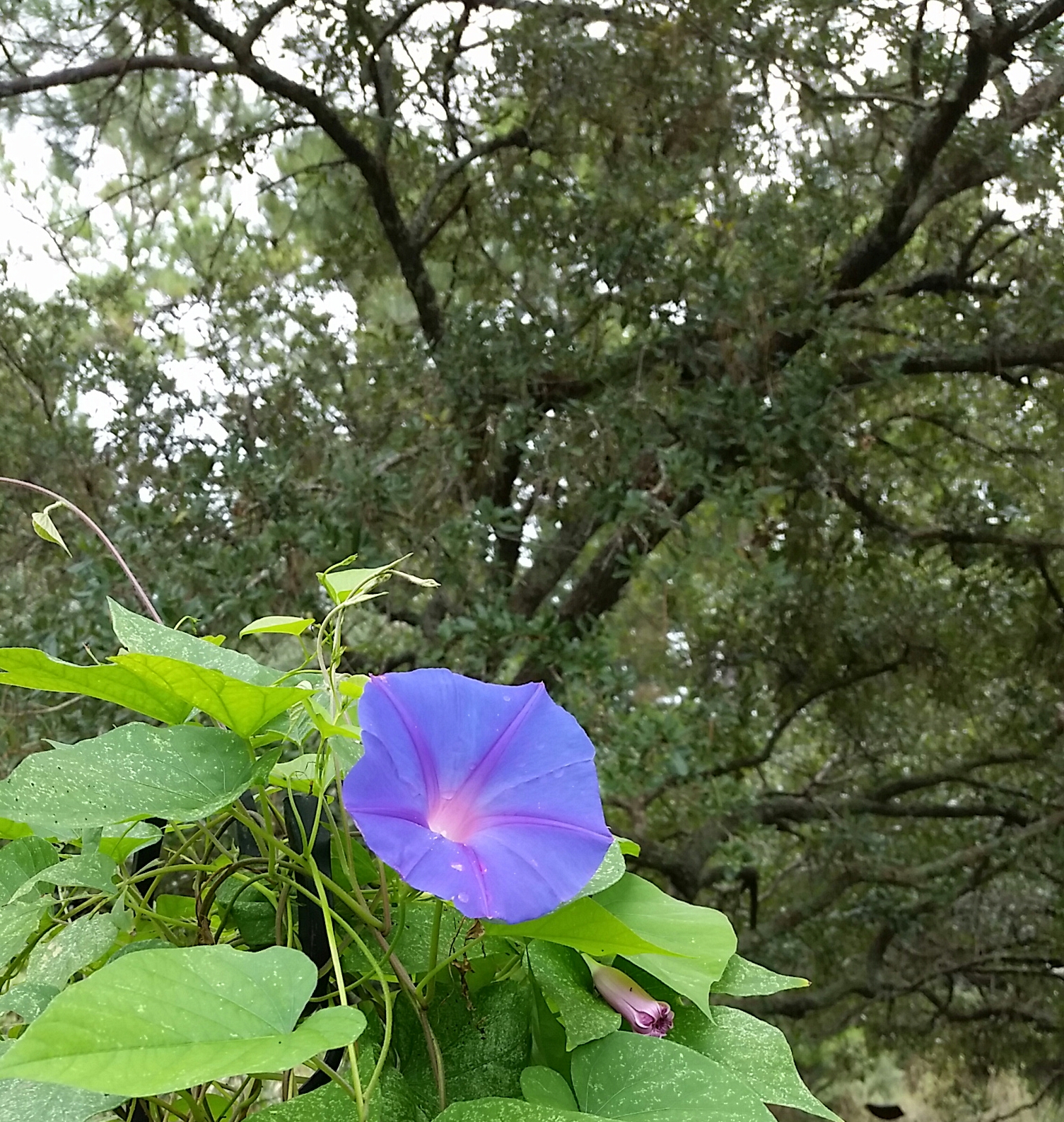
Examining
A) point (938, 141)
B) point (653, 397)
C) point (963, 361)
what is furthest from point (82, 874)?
point (963, 361)

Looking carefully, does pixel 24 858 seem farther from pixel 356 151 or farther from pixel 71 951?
pixel 356 151

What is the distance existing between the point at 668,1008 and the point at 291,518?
1431 millimetres

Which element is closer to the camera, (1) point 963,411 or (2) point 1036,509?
(1) point 963,411

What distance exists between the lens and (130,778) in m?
0.34

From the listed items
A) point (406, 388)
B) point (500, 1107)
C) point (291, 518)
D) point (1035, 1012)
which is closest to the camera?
point (500, 1107)

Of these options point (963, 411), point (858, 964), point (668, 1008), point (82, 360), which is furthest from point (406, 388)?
point (858, 964)

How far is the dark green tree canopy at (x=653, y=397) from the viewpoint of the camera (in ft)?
5.97

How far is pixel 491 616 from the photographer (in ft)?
5.60

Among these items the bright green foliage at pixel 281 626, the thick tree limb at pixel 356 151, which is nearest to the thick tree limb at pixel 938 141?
the thick tree limb at pixel 356 151

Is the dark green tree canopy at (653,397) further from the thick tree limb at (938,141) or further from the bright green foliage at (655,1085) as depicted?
the bright green foliage at (655,1085)

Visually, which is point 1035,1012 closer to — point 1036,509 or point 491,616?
point 1036,509

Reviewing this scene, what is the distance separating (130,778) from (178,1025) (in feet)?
0.35

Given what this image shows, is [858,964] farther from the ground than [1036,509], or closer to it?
closer to it

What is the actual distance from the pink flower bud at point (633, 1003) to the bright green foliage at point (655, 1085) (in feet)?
0.04
